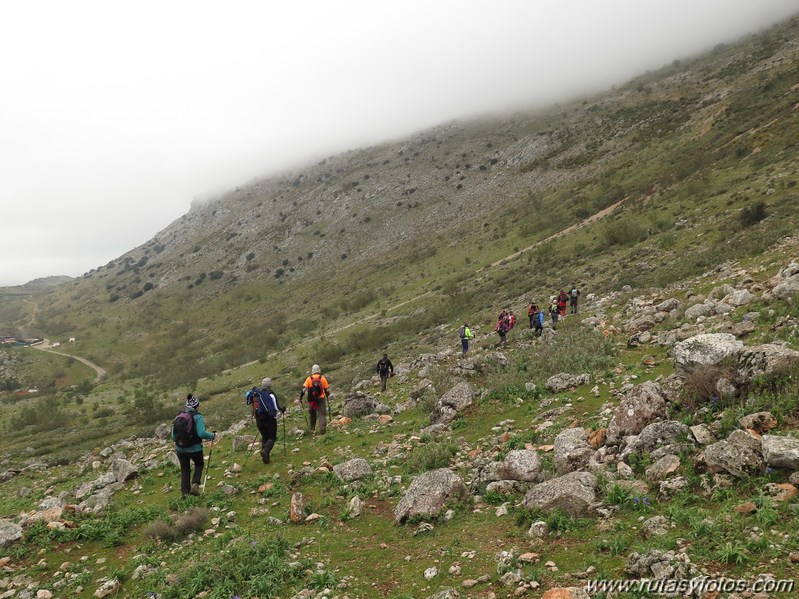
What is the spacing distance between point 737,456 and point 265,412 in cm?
1173

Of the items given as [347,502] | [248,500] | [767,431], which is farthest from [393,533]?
[767,431]

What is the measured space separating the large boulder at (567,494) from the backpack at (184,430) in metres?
8.51

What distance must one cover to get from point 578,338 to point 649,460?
39.4 feet

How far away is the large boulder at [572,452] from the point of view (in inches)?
343

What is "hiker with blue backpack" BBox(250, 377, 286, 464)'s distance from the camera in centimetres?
1361

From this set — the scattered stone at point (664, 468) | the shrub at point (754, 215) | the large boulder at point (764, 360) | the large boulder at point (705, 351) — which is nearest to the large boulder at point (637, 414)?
the large boulder at point (705, 351)

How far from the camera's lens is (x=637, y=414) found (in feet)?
29.9

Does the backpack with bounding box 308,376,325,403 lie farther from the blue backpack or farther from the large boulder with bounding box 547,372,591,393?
the large boulder with bounding box 547,372,591,393

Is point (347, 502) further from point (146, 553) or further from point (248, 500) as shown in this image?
point (146, 553)

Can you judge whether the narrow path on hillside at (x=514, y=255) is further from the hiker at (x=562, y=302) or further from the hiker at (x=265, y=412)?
the hiker at (x=265, y=412)

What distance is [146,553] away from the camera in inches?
352

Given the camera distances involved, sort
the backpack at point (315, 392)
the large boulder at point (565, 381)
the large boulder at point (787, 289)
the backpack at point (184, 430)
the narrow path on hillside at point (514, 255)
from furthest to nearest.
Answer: the narrow path on hillside at point (514, 255), the backpack at point (315, 392), the large boulder at point (565, 381), the large boulder at point (787, 289), the backpack at point (184, 430)

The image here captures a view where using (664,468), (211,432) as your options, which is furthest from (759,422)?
(211,432)

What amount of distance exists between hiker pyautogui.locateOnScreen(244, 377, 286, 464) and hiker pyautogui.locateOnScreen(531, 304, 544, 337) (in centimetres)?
1615
